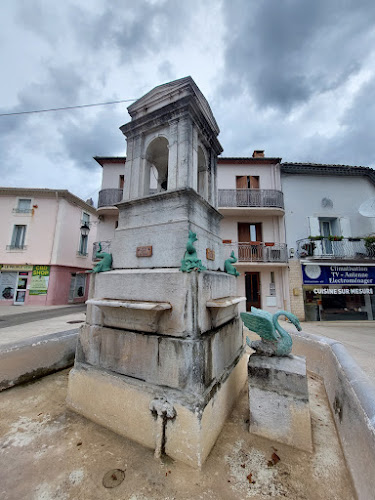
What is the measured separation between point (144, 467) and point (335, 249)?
1304 centimetres

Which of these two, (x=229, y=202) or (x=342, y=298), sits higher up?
(x=229, y=202)

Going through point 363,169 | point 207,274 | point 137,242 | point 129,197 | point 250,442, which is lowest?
point 250,442

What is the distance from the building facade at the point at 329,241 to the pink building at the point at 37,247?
1429cm

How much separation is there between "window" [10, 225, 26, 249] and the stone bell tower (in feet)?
56.8

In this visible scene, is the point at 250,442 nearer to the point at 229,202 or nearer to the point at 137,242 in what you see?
the point at 137,242

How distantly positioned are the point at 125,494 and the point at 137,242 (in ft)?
7.95

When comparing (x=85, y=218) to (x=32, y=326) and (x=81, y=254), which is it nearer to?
(x=81, y=254)

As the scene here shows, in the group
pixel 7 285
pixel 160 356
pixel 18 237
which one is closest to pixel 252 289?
pixel 160 356

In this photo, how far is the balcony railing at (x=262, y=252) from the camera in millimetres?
11484

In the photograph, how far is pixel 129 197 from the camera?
3.22 meters

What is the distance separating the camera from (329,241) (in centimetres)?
1156

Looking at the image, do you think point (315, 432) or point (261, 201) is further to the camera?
point (261, 201)

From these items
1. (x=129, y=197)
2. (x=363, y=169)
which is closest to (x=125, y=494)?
(x=129, y=197)

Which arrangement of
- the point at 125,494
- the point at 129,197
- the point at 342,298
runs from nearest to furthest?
the point at 125,494 → the point at 129,197 → the point at 342,298
